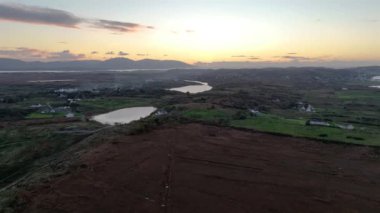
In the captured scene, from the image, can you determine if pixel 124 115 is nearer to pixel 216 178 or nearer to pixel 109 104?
pixel 109 104

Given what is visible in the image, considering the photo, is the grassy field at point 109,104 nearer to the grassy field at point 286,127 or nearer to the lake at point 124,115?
the lake at point 124,115

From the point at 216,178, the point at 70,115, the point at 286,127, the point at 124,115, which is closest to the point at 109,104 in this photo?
the point at 124,115

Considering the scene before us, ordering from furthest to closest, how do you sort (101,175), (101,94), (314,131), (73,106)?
1. (101,94)
2. (73,106)
3. (314,131)
4. (101,175)

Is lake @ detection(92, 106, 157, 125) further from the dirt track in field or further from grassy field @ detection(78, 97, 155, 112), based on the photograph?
the dirt track in field

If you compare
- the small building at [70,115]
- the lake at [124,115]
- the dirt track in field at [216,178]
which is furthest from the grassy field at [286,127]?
the small building at [70,115]

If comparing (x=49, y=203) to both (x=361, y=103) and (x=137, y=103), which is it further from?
(x=361, y=103)

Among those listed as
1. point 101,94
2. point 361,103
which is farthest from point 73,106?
point 361,103
